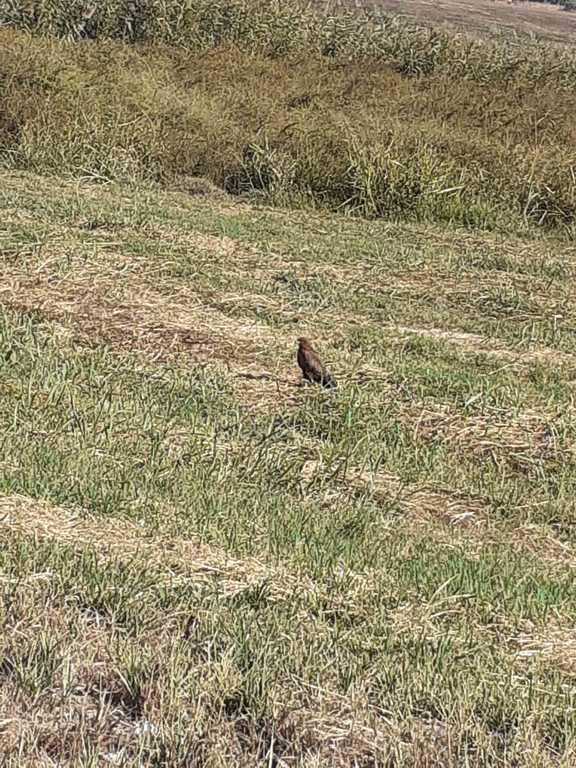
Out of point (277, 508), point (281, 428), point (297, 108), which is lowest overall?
point (297, 108)

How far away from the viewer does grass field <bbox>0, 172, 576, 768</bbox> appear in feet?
8.01

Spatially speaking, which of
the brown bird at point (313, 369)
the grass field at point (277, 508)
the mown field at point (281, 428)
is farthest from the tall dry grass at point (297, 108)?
the brown bird at point (313, 369)

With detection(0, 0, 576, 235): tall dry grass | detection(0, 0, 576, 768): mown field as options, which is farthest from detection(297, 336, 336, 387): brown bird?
detection(0, 0, 576, 235): tall dry grass

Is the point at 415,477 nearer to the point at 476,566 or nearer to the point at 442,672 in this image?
the point at 476,566

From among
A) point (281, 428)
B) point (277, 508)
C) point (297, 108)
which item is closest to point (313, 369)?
point (281, 428)

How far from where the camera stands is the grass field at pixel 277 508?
2441 mm

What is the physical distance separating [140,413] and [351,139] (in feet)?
21.5

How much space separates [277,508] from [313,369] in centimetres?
155

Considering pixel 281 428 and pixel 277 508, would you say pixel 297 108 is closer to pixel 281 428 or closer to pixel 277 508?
pixel 281 428

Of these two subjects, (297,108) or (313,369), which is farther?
(297,108)

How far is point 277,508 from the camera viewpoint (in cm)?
382

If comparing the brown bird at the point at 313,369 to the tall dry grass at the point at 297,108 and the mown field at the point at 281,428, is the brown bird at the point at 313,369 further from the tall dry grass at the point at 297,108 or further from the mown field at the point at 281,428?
the tall dry grass at the point at 297,108

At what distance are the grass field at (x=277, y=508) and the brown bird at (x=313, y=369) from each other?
76mm

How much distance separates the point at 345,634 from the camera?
2857 mm
